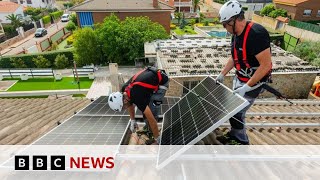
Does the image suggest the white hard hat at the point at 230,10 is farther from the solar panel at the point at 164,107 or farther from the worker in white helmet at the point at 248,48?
the solar panel at the point at 164,107

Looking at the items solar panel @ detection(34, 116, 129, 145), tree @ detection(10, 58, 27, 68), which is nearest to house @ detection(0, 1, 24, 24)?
tree @ detection(10, 58, 27, 68)

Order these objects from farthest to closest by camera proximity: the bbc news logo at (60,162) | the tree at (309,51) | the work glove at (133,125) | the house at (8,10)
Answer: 1. the house at (8,10)
2. the tree at (309,51)
3. the work glove at (133,125)
4. the bbc news logo at (60,162)

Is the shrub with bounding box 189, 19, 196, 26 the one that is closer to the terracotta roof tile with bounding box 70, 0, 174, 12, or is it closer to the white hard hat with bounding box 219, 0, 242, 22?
the terracotta roof tile with bounding box 70, 0, 174, 12

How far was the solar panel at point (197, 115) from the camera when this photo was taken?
12.7ft

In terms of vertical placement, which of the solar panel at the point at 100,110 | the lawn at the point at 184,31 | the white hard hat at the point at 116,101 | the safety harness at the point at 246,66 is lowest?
the lawn at the point at 184,31

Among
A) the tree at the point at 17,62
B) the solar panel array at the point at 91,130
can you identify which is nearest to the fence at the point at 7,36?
the tree at the point at 17,62

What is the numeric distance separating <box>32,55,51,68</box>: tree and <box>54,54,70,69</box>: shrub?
1261 millimetres

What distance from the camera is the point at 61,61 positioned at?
2791 centimetres

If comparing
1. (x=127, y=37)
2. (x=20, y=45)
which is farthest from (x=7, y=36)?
(x=127, y=37)

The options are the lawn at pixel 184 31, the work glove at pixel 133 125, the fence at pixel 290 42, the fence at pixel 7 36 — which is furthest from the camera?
the lawn at pixel 184 31

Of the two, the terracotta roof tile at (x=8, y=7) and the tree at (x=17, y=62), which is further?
the terracotta roof tile at (x=8, y=7)

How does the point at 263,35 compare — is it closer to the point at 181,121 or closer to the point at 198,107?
the point at 198,107

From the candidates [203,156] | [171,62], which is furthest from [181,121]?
[171,62]

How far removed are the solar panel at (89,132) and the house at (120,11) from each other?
30.2 meters
